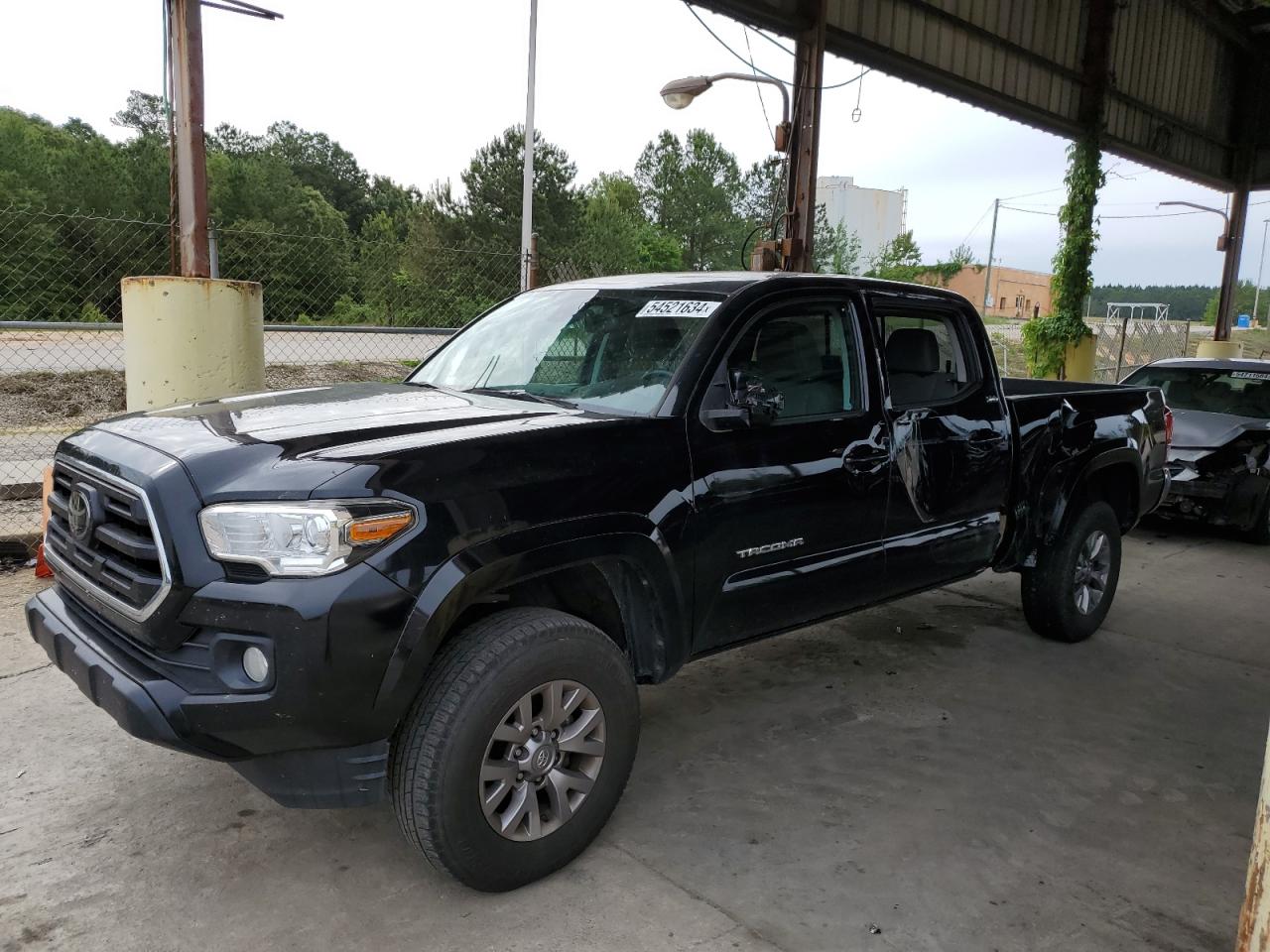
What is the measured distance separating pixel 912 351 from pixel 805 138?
677cm

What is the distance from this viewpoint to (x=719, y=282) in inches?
140

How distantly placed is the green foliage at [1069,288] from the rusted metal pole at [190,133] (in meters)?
14.3

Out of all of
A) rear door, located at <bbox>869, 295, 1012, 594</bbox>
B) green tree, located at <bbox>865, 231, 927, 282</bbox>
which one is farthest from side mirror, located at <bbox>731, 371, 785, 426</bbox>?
green tree, located at <bbox>865, 231, 927, 282</bbox>

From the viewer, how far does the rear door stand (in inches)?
153

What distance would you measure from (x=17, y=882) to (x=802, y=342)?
319cm

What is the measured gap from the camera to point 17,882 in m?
2.67

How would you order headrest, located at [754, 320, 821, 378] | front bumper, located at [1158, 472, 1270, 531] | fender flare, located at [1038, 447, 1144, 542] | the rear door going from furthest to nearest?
front bumper, located at [1158, 472, 1270, 531] < fender flare, located at [1038, 447, 1144, 542] < the rear door < headrest, located at [754, 320, 821, 378]

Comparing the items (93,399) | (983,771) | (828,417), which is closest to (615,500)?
(828,417)

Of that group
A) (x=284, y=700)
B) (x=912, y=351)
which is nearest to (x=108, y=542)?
(x=284, y=700)

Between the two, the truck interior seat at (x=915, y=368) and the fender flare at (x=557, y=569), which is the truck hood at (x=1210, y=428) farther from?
the fender flare at (x=557, y=569)

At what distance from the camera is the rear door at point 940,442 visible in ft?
12.7

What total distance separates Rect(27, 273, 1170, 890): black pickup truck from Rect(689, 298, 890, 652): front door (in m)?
0.01


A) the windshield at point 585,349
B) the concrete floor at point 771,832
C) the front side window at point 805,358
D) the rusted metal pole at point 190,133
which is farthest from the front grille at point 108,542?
the rusted metal pole at point 190,133

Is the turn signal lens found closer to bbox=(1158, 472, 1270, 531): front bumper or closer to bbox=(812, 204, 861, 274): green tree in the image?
bbox=(1158, 472, 1270, 531): front bumper
